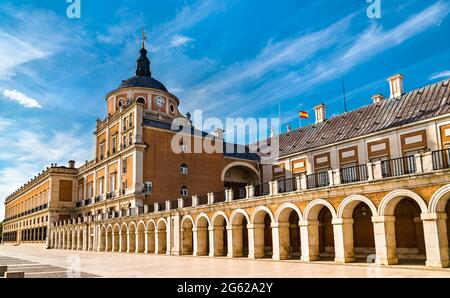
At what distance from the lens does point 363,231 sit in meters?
24.7

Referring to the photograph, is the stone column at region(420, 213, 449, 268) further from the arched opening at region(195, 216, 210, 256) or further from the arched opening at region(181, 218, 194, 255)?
the arched opening at region(181, 218, 194, 255)

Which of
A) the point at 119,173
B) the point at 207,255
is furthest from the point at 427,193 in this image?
the point at 119,173

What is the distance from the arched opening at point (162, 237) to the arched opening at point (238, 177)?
42.2 feet

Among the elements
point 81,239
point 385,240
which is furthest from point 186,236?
point 81,239

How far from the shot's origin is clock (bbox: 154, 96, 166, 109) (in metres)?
47.6

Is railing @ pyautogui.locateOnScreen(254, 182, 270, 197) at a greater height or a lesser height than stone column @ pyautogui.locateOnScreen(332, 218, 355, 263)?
greater

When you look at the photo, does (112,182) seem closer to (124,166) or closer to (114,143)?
(124,166)

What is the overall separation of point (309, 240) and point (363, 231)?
5.80 metres

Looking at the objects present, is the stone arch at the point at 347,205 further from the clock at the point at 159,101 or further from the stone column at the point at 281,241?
the clock at the point at 159,101

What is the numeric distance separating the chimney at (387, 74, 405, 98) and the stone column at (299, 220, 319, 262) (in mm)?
16710

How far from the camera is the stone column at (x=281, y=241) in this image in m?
22.0

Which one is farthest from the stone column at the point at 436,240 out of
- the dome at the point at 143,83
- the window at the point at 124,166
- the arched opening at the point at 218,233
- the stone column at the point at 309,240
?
the dome at the point at 143,83

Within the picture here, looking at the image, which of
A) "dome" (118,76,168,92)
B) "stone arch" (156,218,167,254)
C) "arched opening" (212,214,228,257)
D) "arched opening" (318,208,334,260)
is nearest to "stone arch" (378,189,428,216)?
"arched opening" (318,208,334,260)
